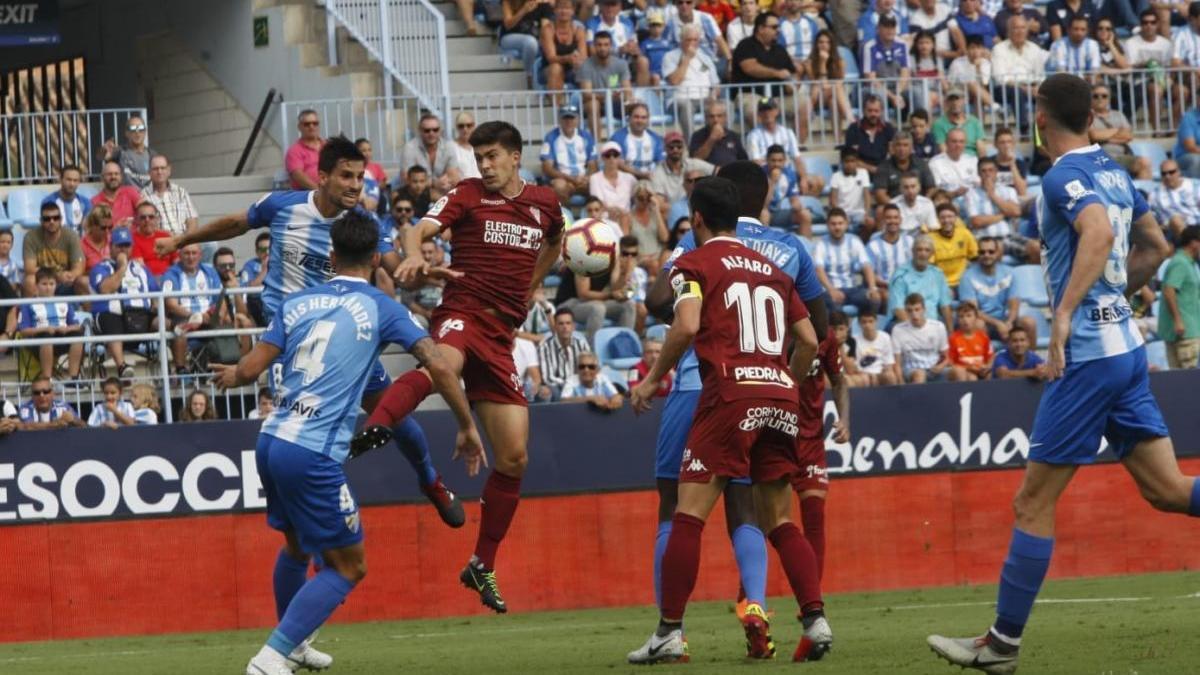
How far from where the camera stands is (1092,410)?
8703 millimetres

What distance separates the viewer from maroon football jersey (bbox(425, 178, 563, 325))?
449 inches

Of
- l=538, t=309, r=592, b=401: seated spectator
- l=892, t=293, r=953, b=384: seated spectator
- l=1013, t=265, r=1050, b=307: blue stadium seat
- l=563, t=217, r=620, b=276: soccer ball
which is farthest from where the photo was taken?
l=1013, t=265, r=1050, b=307: blue stadium seat

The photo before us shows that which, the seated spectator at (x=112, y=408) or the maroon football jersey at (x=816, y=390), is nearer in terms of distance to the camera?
the maroon football jersey at (x=816, y=390)

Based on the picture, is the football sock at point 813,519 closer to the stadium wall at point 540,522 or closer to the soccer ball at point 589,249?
the soccer ball at point 589,249

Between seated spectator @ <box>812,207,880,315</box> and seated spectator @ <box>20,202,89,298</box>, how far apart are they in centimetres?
714

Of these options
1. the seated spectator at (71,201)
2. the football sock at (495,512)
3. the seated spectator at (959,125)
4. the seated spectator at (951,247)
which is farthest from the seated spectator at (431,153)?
the football sock at (495,512)

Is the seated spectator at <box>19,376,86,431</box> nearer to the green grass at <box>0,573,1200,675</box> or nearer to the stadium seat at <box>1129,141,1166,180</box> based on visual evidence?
the green grass at <box>0,573,1200,675</box>

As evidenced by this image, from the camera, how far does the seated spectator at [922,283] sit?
1988cm

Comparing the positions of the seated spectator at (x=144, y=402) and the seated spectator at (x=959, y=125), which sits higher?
the seated spectator at (x=959, y=125)

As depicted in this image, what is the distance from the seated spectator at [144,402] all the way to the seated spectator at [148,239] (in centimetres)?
257

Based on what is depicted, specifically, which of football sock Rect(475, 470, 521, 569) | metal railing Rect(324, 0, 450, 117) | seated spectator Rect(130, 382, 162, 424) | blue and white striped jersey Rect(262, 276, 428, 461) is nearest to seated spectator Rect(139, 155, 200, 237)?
metal railing Rect(324, 0, 450, 117)

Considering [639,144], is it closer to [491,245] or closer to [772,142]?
[772,142]

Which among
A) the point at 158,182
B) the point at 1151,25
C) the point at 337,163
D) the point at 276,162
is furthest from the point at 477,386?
the point at 1151,25

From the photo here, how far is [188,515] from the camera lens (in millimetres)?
15805
